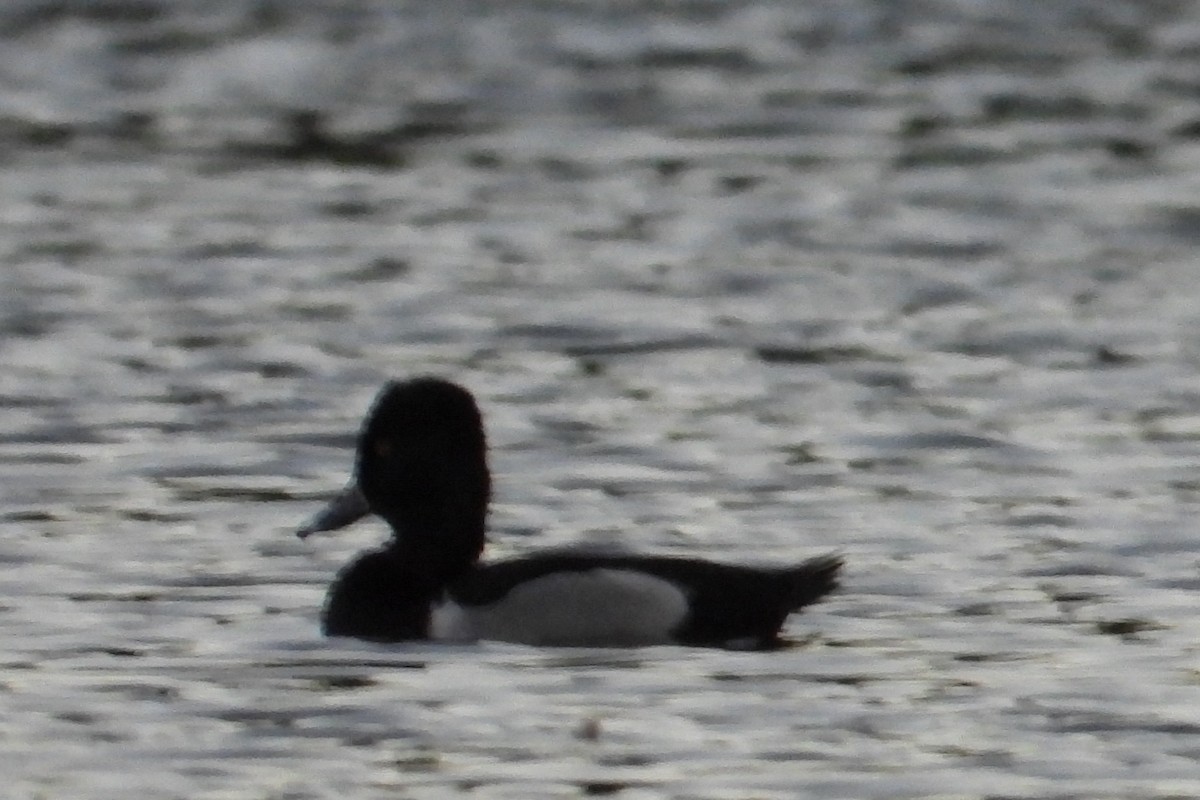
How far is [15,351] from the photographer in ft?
51.5

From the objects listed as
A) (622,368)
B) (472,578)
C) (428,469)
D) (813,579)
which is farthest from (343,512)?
(622,368)

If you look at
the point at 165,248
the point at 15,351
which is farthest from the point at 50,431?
the point at 165,248

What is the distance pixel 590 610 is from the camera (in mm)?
10602

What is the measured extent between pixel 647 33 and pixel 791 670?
44.8 ft

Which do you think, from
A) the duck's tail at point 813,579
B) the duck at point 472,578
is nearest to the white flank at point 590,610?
the duck at point 472,578

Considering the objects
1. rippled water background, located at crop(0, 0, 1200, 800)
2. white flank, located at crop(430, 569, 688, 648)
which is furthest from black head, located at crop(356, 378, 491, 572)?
white flank, located at crop(430, 569, 688, 648)

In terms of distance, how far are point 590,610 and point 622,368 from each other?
16.2 ft

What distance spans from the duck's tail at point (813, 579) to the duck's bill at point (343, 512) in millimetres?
1352

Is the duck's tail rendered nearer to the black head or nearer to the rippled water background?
the rippled water background

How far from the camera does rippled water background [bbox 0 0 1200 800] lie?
948 centimetres

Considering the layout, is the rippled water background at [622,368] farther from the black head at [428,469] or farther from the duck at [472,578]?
the black head at [428,469]

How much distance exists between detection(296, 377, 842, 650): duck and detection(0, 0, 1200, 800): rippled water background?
0.51ft

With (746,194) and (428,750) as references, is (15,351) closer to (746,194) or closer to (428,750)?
(746,194)

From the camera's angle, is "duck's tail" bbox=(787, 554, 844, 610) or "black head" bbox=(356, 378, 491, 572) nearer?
"duck's tail" bbox=(787, 554, 844, 610)
